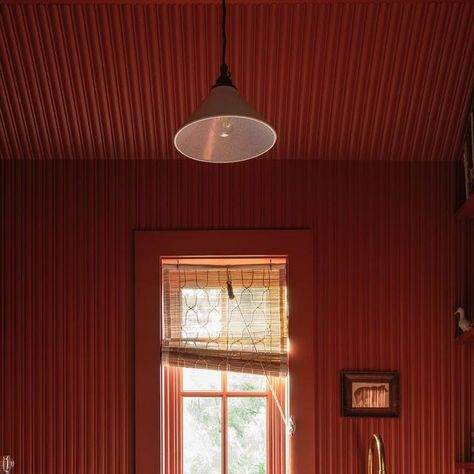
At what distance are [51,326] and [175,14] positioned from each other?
159cm

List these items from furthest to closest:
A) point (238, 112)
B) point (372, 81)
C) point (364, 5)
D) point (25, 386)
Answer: point (25, 386) < point (372, 81) < point (364, 5) < point (238, 112)

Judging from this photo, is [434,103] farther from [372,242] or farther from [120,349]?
[120,349]

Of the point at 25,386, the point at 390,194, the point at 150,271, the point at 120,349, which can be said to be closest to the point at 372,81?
the point at 390,194

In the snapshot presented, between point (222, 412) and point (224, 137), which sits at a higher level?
point (224, 137)

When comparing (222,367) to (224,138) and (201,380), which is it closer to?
(201,380)

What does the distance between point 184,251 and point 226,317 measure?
0.39m

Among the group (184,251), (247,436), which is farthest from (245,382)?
(184,251)

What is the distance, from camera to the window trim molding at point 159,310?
3229 mm

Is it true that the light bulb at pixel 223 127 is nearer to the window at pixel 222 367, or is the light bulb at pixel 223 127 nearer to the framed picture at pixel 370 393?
the window at pixel 222 367

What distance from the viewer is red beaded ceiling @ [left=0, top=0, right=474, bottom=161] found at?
9.23ft

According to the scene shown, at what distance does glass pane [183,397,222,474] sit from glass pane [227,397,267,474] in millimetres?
65

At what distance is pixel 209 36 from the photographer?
9.45 ft

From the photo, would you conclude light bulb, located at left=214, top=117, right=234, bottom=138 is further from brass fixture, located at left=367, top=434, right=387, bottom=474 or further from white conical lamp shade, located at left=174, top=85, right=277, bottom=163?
brass fixture, located at left=367, top=434, right=387, bottom=474

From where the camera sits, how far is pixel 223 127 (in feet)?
6.31
